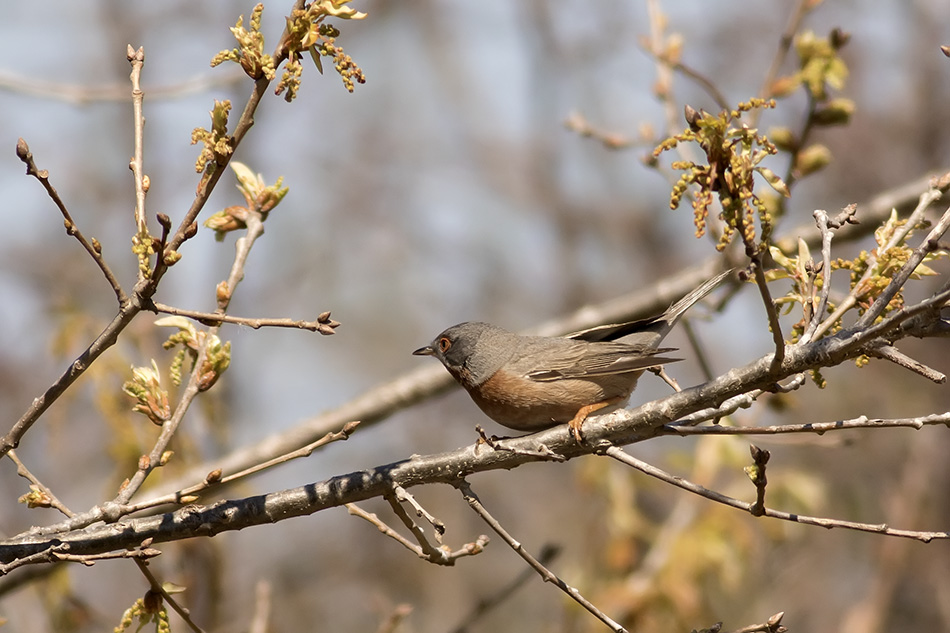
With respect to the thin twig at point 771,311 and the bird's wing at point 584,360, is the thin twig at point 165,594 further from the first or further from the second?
the bird's wing at point 584,360

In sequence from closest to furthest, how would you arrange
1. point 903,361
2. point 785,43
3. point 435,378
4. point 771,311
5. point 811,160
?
point 771,311, point 903,361, point 811,160, point 785,43, point 435,378

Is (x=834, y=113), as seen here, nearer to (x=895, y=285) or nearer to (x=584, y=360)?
(x=584, y=360)

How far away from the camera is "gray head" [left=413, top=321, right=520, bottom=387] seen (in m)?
4.93

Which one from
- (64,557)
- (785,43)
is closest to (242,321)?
(64,557)

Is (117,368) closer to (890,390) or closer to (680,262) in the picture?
(890,390)

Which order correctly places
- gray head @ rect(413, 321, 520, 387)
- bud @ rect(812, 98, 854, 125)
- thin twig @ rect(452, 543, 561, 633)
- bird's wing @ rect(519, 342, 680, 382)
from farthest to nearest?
gray head @ rect(413, 321, 520, 387) < bud @ rect(812, 98, 854, 125) < bird's wing @ rect(519, 342, 680, 382) < thin twig @ rect(452, 543, 561, 633)

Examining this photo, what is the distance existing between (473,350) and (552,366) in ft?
1.89

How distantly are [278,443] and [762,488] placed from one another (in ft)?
10.2

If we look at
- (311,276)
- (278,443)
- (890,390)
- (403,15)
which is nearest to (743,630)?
(278,443)

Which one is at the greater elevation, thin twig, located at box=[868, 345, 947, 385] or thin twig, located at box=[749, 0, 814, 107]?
thin twig, located at box=[749, 0, 814, 107]

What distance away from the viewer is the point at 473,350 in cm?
510

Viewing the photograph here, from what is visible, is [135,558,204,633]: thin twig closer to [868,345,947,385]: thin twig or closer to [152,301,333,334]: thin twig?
[152,301,333,334]: thin twig

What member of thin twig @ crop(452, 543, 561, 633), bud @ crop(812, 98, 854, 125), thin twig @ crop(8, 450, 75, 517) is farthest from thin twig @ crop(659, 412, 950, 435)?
bud @ crop(812, 98, 854, 125)

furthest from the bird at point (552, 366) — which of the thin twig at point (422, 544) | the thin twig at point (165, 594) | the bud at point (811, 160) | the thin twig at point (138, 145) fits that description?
the thin twig at point (138, 145)
